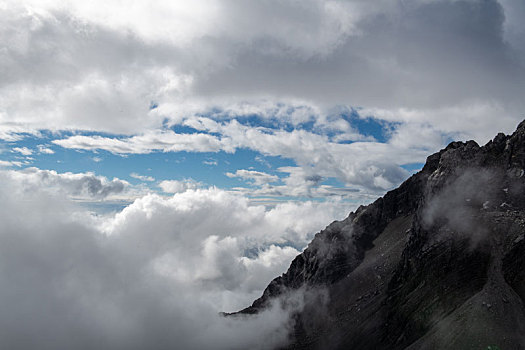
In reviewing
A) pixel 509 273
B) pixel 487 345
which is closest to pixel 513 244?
pixel 509 273

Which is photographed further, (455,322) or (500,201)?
(500,201)

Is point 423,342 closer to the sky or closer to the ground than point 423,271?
closer to the ground

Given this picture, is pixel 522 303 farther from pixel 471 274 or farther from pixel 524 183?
pixel 524 183

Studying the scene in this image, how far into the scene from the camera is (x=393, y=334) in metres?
188

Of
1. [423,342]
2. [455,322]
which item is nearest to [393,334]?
[423,342]

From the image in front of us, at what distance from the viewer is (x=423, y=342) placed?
495ft

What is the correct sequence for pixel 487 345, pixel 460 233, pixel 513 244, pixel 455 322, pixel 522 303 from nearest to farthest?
pixel 487 345, pixel 522 303, pixel 455 322, pixel 513 244, pixel 460 233

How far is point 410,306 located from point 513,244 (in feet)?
209

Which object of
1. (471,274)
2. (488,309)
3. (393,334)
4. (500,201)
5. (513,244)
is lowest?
(393,334)

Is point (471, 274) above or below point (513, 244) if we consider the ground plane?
below

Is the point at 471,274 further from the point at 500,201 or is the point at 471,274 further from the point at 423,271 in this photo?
the point at 500,201

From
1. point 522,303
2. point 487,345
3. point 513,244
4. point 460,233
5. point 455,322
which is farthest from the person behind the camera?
point 460,233

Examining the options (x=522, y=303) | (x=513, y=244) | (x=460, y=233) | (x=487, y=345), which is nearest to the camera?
(x=487, y=345)

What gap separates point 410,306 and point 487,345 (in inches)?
2593
